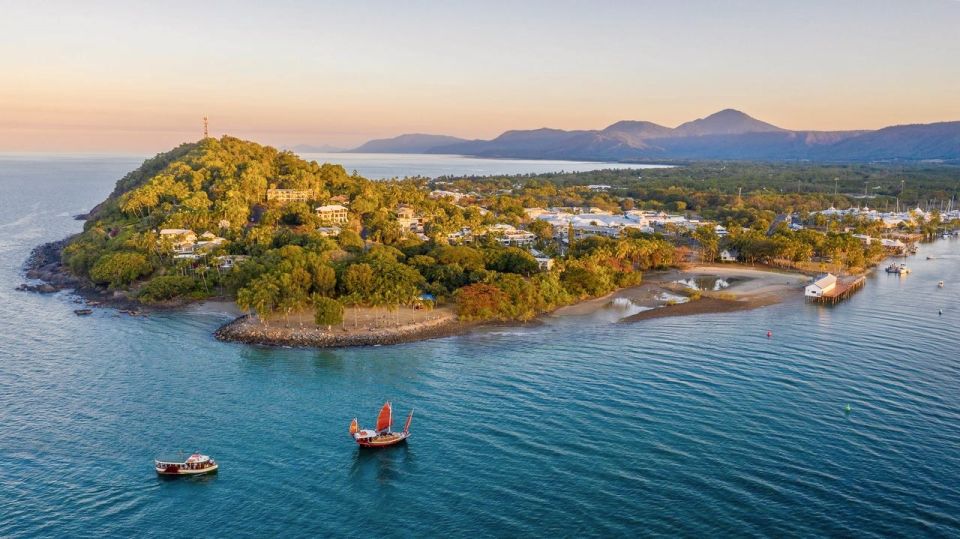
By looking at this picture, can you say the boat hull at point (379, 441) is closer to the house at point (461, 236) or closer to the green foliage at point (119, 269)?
the green foliage at point (119, 269)

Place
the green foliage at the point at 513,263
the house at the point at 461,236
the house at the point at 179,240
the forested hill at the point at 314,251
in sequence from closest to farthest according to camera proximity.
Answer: the forested hill at the point at 314,251 < the green foliage at the point at 513,263 < the house at the point at 179,240 < the house at the point at 461,236

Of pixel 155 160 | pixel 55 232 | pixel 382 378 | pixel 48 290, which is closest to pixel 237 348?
pixel 382 378

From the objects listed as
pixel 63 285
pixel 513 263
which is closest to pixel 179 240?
pixel 63 285

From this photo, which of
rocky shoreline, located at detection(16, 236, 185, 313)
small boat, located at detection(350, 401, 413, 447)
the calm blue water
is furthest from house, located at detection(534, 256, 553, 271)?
small boat, located at detection(350, 401, 413, 447)

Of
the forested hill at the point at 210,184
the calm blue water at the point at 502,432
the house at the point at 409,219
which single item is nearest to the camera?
the calm blue water at the point at 502,432

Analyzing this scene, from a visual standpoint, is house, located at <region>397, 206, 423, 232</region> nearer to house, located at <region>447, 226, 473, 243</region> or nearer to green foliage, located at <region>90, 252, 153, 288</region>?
house, located at <region>447, 226, 473, 243</region>

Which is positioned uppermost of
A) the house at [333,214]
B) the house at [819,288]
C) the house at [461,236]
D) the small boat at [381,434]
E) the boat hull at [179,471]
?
the house at [333,214]

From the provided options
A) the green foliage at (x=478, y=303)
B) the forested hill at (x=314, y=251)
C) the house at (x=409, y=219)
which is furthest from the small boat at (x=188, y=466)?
the house at (x=409, y=219)

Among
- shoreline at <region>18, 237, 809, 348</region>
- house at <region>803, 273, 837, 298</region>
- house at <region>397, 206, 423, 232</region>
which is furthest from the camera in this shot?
house at <region>397, 206, 423, 232</region>
